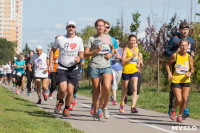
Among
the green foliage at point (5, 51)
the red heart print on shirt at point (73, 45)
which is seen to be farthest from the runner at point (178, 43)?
the green foliage at point (5, 51)

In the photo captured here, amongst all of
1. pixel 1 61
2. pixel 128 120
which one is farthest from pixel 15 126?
pixel 1 61

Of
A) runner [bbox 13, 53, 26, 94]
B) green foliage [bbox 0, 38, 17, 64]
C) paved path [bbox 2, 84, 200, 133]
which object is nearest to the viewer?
paved path [bbox 2, 84, 200, 133]

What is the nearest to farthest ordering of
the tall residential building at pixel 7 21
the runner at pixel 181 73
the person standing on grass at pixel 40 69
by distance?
the runner at pixel 181 73 → the person standing on grass at pixel 40 69 → the tall residential building at pixel 7 21

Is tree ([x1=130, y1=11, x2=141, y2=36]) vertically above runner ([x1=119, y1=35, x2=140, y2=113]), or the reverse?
tree ([x1=130, y1=11, x2=141, y2=36])

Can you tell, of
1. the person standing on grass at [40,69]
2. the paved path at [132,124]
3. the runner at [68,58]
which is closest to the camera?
the paved path at [132,124]

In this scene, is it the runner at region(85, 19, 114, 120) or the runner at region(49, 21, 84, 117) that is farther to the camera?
the runner at region(49, 21, 84, 117)

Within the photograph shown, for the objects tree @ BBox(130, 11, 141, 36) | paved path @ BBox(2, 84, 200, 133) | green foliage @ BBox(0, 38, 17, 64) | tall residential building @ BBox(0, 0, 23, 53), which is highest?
tall residential building @ BBox(0, 0, 23, 53)

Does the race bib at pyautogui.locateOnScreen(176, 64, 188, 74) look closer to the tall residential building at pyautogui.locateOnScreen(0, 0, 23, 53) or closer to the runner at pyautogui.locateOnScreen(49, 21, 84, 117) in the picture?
the runner at pyautogui.locateOnScreen(49, 21, 84, 117)

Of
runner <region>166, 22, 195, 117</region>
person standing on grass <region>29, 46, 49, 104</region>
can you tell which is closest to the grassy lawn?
runner <region>166, 22, 195, 117</region>

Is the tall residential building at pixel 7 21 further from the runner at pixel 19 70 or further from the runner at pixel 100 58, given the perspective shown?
the runner at pixel 100 58

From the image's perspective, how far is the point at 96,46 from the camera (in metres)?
8.88

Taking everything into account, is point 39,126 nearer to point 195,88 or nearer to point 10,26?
point 195,88

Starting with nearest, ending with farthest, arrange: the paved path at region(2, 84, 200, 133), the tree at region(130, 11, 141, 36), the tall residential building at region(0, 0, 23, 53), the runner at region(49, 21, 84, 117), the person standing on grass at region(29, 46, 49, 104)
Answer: the paved path at region(2, 84, 200, 133) < the runner at region(49, 21, 84, 117) < the person standing on grass at region(29, 46, 49, 104) < the tree at region(130, 11, 141, 36) < the tall residential building at region(0, 0, 23, 53)

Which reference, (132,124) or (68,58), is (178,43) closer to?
(132,124)
